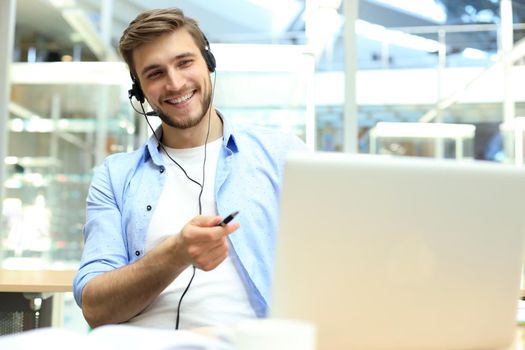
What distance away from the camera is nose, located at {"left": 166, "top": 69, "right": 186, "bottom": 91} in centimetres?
175

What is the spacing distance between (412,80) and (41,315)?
9.06ft

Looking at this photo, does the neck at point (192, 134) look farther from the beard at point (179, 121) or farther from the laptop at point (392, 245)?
the laptop at point (392, 245)

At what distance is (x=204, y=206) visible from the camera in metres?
1.71

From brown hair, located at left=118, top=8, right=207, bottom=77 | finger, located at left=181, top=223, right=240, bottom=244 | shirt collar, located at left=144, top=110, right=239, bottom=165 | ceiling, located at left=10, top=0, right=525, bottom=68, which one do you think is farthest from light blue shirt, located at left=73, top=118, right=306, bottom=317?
ceiling, located at left=10, top=0, right=525, bottom=68

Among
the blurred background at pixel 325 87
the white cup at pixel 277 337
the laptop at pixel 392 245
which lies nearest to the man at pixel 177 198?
the laptop at pixel 392 245

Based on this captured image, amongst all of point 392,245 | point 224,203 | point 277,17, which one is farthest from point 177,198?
point 277,17

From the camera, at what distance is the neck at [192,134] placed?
71.7 inches

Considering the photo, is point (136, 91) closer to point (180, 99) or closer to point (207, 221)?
point (180, 99)

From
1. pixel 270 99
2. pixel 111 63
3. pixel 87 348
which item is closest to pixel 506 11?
pixel 270 99

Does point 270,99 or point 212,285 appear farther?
point 270,99

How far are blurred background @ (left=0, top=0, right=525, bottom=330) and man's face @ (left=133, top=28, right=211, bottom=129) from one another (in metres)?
2.51

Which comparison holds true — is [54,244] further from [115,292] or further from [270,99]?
[115,292]

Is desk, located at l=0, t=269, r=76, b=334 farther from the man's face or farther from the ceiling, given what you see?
the ceiling

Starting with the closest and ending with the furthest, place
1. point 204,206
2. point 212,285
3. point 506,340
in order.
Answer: point 506,340 → point 212,285 → point 204,206
